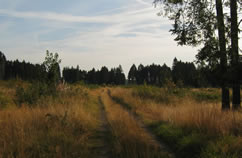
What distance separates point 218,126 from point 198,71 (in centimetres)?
333

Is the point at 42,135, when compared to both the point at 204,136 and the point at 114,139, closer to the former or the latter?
the point at 114,139

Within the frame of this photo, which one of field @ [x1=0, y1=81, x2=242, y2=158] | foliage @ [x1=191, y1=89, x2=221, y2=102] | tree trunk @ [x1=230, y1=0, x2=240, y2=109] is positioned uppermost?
tree trunk @ [x1=230, y1=0, x2=240, y2=109]

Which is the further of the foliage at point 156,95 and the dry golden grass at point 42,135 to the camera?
the foliage at point 156,95

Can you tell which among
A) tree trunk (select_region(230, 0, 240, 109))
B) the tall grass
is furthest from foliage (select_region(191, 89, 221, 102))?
the tall grass

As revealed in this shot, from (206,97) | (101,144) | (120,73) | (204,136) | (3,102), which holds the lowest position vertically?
(206,97)

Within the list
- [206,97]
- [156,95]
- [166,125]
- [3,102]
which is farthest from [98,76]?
[166,125]

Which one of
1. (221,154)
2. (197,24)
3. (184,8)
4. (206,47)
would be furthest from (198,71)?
(221,154)

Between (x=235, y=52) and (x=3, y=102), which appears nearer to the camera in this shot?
(x=235, y=52)

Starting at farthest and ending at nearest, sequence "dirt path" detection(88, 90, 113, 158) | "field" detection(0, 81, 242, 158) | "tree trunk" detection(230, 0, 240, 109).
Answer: "tree trunk" detection(230, 0, 240, 109), "dirt path" detection(88, 90, 113, 158), "field" detection(0, 81, 242, 158)

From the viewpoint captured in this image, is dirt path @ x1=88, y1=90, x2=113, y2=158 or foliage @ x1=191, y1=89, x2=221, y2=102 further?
foliage @ x1=191, y1=89, x2=221, y2=102

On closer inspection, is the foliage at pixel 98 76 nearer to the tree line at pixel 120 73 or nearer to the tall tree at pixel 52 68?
the tree line at pixel 120 73

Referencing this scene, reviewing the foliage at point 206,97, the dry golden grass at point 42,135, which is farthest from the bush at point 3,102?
the foliage at point 206,97

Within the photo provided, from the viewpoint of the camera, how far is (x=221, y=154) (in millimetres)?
3748

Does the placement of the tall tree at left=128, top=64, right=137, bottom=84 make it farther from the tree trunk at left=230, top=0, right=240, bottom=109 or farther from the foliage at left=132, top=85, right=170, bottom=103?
the tree trunk at left=230, top=0, right=240, bottom=109
